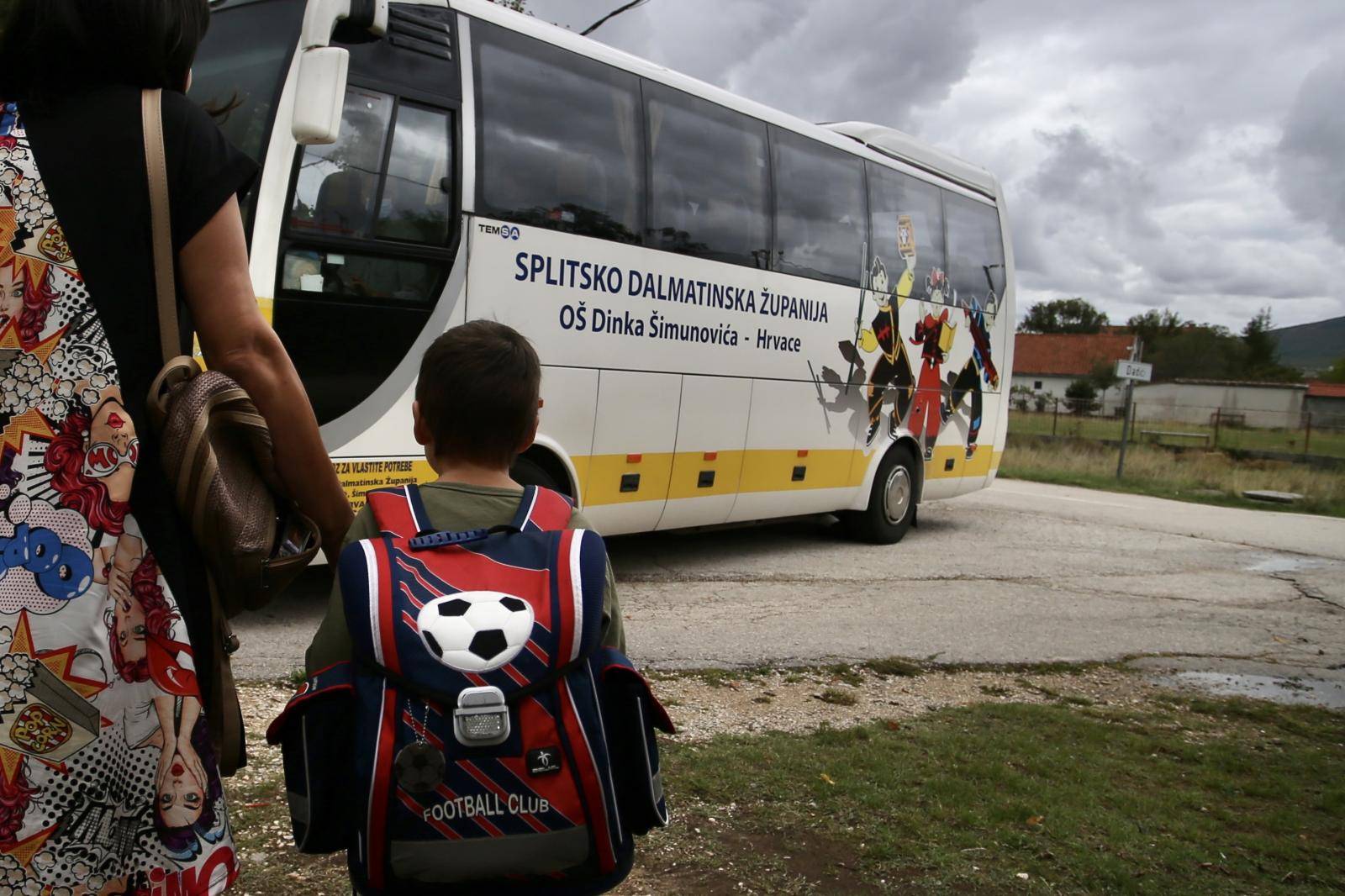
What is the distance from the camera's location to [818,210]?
31.5ft

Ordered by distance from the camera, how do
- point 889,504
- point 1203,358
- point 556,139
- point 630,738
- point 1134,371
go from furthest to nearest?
point 1203,358, point 1134,371, point 889,504, point 556,139, point 630,738

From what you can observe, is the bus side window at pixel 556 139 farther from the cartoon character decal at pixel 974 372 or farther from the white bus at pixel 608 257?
the cartoon character decal at pixel 974 372

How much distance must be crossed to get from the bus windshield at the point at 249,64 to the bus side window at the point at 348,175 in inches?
11.5

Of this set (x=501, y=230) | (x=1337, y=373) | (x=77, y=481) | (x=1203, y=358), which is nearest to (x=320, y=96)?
(x=501, y=230)

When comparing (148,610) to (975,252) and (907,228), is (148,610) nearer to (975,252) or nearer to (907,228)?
(907,228)

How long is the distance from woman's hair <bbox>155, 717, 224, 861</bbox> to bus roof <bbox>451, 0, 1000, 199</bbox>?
570 cm

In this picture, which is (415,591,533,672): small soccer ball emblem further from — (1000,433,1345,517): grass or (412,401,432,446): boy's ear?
(1000,433,1345,517): grass

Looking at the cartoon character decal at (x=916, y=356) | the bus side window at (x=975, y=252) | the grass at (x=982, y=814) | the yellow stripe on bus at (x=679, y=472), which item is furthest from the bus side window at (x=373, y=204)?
the bus side window at (x=975, y=252)

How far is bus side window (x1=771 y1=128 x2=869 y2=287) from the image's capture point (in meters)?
9.22

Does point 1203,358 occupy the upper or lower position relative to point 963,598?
upper

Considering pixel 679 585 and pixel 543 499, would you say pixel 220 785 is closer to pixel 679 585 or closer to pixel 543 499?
pixel 543 499

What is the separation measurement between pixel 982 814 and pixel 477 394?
9.26ft

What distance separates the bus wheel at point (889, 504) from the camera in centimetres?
1080

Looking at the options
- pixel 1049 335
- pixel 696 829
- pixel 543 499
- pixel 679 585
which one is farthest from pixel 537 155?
pixel 1049 335
